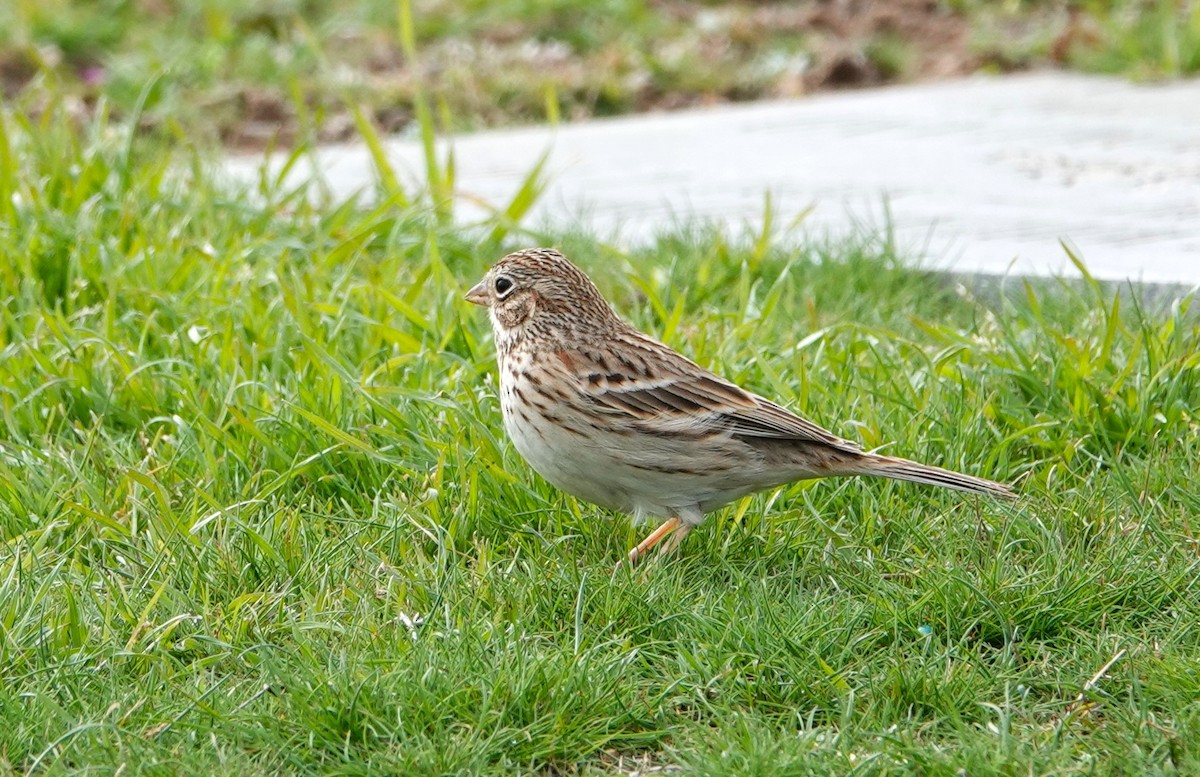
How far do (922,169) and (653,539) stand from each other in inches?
174

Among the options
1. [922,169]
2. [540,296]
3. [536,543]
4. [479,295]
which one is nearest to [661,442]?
[536,543]

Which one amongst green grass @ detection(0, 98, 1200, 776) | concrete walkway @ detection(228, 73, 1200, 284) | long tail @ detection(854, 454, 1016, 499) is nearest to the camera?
green grass @ detection(0, 98, 1200, 776)

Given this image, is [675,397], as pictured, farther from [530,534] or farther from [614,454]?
[530,534]

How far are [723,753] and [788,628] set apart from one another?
0.55 meters

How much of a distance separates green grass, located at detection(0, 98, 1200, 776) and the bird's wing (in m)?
0.32

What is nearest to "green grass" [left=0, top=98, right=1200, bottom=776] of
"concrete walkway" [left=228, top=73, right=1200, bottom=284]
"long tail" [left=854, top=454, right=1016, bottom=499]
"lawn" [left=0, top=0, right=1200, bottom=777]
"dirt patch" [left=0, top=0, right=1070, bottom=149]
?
"lawn" [left=0, top=0, right=1200, bottom=777]

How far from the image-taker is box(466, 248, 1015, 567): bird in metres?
4.38

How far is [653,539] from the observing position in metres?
4.48

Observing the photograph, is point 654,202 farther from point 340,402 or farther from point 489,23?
point 489,23

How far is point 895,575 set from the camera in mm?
4258

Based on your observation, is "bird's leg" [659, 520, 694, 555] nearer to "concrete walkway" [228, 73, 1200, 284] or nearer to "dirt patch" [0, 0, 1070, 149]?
"concrete walkway" [228, 73, 1200, 284]

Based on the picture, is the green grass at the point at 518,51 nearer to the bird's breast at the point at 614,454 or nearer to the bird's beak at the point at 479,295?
the bird's beak at the point at 479,295

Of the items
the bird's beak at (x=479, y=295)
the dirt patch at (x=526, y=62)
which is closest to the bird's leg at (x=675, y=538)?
the bird's beak at (x=479, y=295)

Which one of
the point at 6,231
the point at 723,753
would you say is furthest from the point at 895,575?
the point at 6,231
